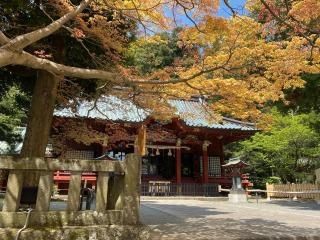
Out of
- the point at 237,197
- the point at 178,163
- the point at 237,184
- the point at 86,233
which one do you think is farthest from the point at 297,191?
the point at 86,233

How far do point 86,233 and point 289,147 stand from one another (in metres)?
21.4

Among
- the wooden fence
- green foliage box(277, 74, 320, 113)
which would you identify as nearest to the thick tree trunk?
green foliage box(277, 74, 320, 113)

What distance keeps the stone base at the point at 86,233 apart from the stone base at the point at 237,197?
1284cm

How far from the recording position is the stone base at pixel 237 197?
1745 cm

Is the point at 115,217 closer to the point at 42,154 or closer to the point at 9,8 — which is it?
the point at 42,154

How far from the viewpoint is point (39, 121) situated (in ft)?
23.4

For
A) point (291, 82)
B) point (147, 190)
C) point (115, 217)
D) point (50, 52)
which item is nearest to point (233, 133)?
point (147, 190)

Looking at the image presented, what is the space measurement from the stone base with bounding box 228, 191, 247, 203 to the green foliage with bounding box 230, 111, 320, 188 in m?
6.09

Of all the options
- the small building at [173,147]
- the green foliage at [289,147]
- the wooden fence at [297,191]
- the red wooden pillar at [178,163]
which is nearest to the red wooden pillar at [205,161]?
the small building at [173,147]

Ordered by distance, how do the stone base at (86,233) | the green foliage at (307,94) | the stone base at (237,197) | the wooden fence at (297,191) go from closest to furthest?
the stone base at (86,233)
the green foliage at (307,94)
the stone base at (237,197)
the wooden fence at (297,191)

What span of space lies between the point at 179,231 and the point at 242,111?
10.3 feet

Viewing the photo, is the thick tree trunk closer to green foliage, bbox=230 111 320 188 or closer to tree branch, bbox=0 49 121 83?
tree branch, bbox=0 49 121 83

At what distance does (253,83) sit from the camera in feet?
25.7

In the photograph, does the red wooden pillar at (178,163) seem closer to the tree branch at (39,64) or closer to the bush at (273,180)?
the bush at (273,180)
